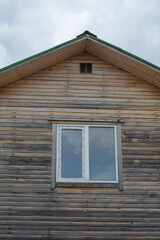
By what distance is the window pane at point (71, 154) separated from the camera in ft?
30.6

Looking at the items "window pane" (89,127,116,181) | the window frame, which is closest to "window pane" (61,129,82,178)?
the window frame

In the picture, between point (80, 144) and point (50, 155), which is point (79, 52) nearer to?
point (80, 144)

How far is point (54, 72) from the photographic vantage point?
10336mm

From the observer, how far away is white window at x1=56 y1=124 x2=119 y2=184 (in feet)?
30.6

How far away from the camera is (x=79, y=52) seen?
414 inches

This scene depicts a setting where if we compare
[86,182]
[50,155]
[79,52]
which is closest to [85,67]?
[79,52]

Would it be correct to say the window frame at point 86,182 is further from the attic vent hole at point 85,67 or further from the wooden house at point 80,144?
the attic vent hole at point 85,67

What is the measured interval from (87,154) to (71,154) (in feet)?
1.44

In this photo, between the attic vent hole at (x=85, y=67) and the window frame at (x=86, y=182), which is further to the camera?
the attic vent hole at (x=85, y=67)

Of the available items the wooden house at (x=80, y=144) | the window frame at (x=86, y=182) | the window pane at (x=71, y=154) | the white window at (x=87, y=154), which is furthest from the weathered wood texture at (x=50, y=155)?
the window pane at (x=71, y=154)

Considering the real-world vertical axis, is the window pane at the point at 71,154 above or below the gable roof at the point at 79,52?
below

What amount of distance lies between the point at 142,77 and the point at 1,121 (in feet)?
14.1

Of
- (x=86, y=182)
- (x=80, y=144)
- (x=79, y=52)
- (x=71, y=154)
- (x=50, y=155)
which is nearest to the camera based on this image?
(x=86, y=182)

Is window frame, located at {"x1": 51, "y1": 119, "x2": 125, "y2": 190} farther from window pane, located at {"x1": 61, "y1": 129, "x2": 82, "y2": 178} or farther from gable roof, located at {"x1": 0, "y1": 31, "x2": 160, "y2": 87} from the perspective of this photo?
gable roof, located at {"x1": 0, "y1": 31, "x2": 160, "y2": 87}
